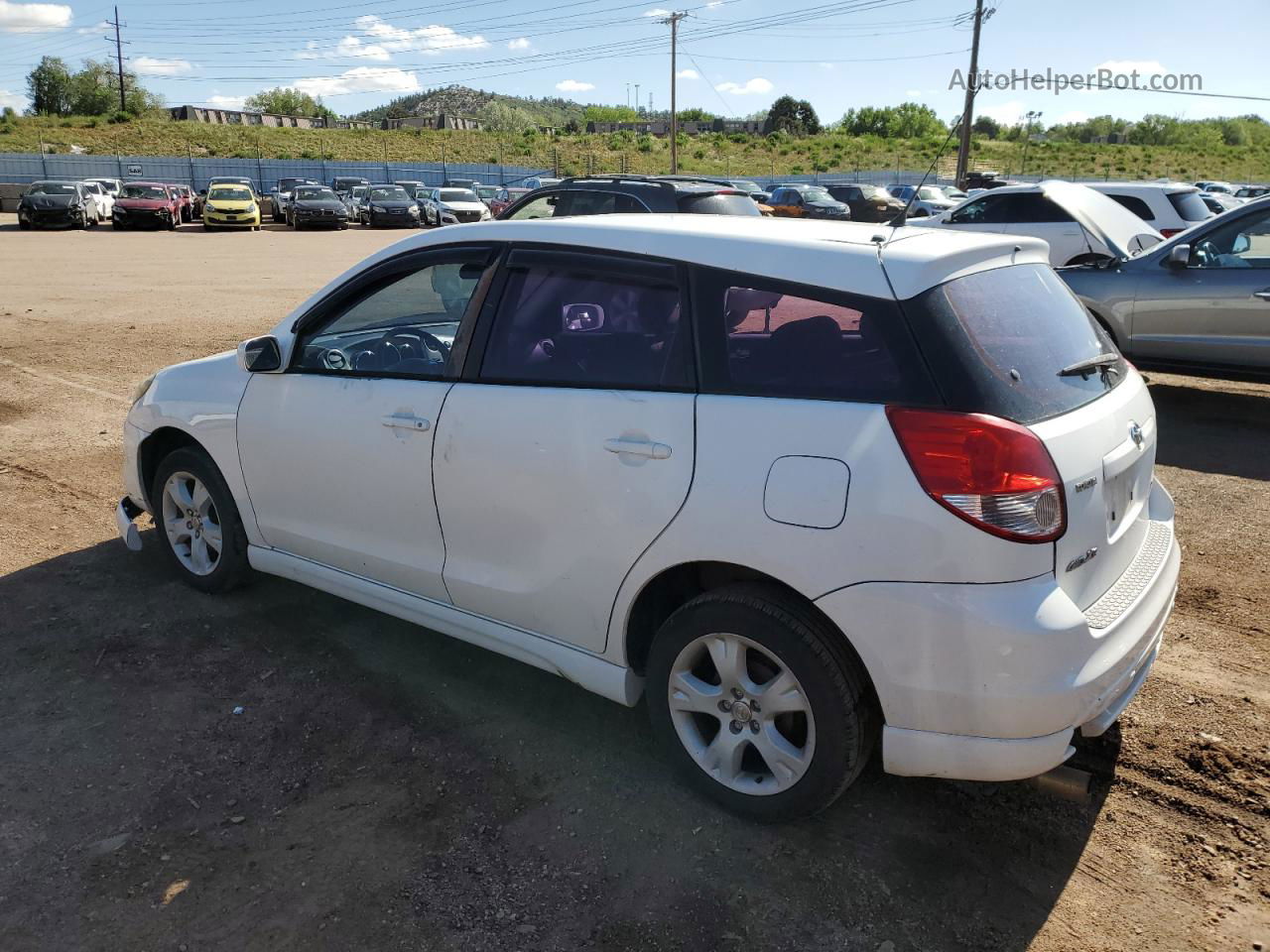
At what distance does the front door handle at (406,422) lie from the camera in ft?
11.2

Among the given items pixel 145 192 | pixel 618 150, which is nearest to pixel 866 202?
pixel 145 192

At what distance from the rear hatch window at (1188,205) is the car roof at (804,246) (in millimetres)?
12762

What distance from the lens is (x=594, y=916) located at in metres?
2.60

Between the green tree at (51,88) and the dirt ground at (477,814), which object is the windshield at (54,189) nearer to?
the dirt ground at (477,814)

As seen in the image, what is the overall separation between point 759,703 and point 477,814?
3.05 ft

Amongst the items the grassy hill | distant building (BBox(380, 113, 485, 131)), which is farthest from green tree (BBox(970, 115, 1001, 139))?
distant building (BBox(380, 113, 485, 131))

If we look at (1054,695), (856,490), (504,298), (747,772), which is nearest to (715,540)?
(856,490)

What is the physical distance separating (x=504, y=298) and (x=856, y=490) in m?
1.47

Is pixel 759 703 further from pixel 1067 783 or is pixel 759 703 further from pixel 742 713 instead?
pixel 1067 783

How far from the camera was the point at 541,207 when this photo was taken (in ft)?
39.5

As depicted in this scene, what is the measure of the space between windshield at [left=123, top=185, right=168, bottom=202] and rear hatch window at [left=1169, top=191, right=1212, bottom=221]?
30065 millimetres

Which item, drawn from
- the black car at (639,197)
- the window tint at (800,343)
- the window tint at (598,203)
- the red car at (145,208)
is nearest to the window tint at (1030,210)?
the black car at (639,197)

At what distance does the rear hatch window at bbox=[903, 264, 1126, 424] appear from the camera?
2543 mm

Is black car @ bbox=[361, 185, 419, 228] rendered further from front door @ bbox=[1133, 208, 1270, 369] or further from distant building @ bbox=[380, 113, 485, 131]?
distant building @ bbox=[380, 113, 485, 131]
